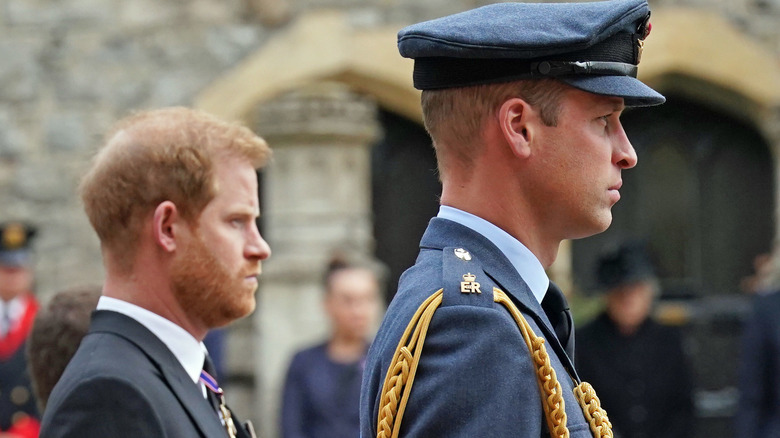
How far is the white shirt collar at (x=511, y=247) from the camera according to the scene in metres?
1.92

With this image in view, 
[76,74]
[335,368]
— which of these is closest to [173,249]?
[335,368]

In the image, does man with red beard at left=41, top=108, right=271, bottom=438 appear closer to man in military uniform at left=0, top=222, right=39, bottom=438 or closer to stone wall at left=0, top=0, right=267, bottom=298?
man in military uniform at left=0, top=222, right=39, bottom=438

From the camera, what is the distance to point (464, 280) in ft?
6.05

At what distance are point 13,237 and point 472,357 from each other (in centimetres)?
489

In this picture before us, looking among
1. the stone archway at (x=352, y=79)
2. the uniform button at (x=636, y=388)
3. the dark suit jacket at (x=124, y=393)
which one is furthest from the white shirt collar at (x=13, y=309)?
the dark suit jacket at (x=124, y=393)

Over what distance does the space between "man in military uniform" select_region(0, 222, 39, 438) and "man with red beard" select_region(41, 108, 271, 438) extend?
3.36 metres

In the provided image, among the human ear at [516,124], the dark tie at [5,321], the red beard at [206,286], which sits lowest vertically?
the dark tie at [5,321]

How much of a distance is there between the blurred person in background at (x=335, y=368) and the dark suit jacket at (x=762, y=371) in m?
1.54

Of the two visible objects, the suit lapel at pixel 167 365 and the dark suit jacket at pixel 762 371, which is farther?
the dark suit jacket at pixel 762 371

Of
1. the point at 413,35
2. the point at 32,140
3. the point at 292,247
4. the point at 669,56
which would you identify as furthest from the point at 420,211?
the point at 413,35

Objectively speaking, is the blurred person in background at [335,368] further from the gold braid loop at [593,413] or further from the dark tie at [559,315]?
the gold braid loop at [593,413]

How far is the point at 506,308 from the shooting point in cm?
183

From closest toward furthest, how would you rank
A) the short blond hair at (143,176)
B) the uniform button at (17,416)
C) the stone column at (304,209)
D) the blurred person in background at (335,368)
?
the short blond hair at (143,176) → the blurred person in background at (335,368) → the uniform button at (17,416) → the stone column at (304,209)

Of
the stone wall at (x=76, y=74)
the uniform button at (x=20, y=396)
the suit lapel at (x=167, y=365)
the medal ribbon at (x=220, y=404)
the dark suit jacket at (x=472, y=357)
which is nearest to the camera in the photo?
the dark suit jacket at (x=472, y=357)
